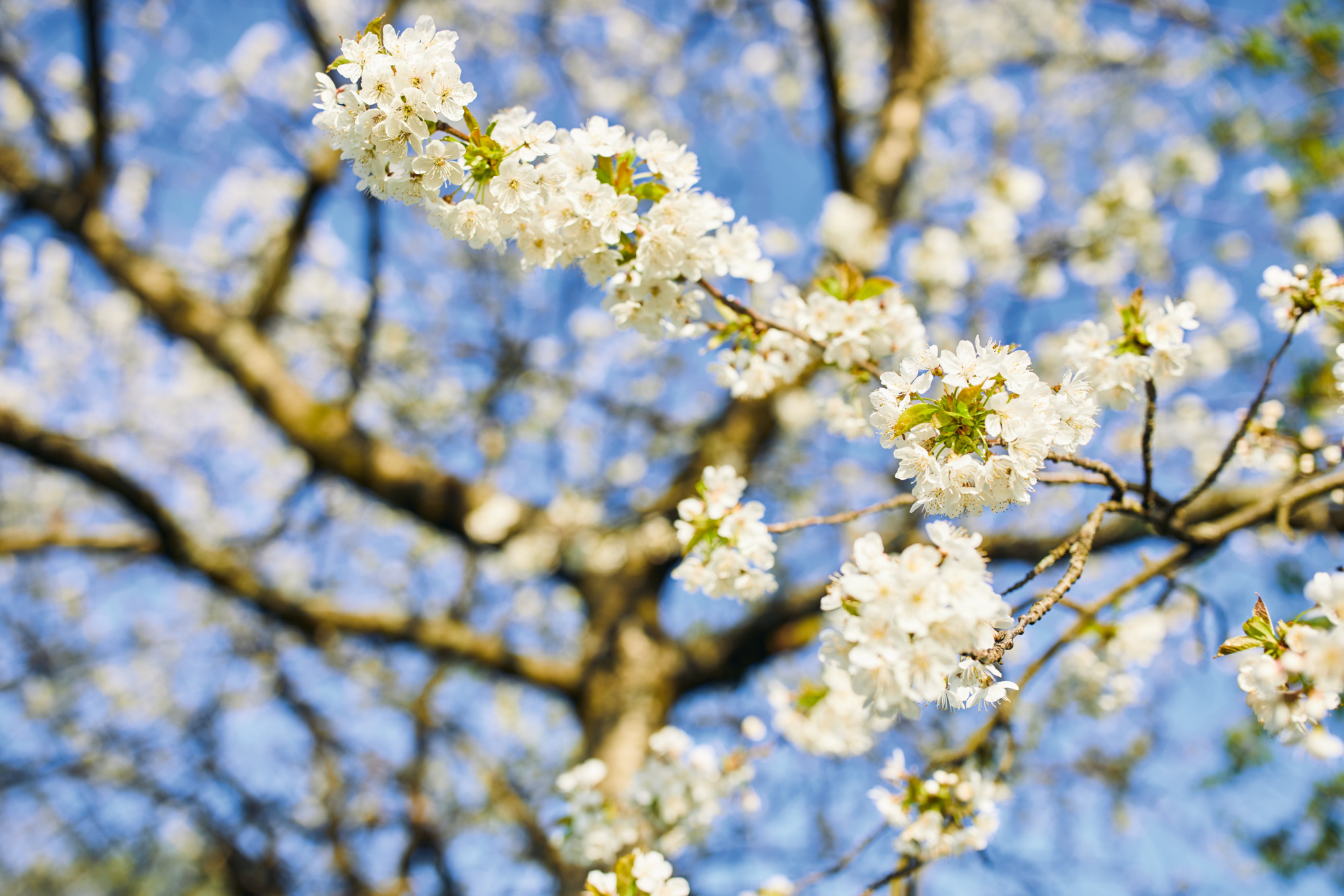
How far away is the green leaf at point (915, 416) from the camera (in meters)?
1.10

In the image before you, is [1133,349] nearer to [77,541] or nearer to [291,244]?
[291,244]

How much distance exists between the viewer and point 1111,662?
2041mm

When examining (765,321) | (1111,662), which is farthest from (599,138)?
(1111,662)

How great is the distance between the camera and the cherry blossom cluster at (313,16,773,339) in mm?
1147

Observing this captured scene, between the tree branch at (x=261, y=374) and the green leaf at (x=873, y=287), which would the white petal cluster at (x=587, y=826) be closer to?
the green leaf at (x=873, y=287)

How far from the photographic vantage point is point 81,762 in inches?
145

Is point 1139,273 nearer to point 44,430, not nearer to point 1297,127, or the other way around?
point 1297,127

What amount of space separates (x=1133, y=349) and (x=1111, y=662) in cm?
112

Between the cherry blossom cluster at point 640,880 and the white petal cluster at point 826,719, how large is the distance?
2.22ft

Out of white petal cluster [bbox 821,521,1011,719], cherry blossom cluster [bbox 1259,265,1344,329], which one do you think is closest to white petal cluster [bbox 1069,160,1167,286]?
cherry blossom cluster [bbox 1259,265,1344,329]

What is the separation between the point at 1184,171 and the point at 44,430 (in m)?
6.62

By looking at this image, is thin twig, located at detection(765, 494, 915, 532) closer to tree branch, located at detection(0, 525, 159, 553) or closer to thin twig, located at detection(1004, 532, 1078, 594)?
thin twig, located at detection(1004, 532, 1078, 594)

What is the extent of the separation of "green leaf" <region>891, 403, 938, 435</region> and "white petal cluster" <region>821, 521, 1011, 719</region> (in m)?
0.18

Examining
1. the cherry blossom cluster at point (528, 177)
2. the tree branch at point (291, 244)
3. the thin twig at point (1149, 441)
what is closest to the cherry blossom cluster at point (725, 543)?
the cherry blossom cluster at point (528, 177)
